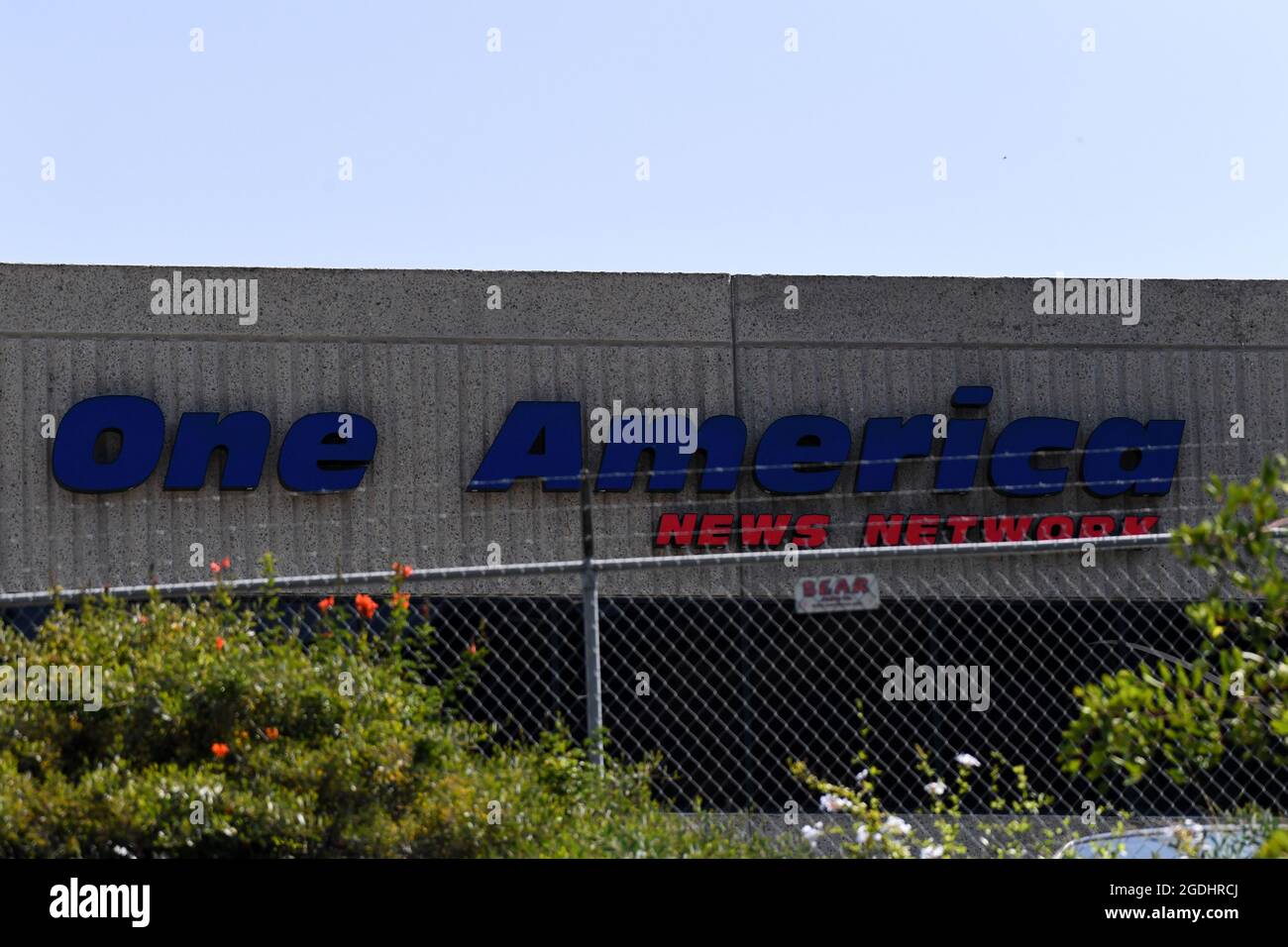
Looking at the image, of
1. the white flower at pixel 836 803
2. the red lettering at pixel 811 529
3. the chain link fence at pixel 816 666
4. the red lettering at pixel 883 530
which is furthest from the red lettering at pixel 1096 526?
the white flower at pixel 836 803

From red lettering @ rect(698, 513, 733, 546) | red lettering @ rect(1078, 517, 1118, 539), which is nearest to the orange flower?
red lettering @ rect(698, 513, 733, 546)

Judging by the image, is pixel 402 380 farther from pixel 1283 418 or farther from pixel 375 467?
pixel 1283 418

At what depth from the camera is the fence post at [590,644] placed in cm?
659

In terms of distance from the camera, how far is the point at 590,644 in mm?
6984

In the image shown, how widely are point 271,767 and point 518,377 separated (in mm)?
11714

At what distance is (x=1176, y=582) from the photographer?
709 inches

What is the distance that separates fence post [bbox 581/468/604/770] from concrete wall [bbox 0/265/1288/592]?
979cm

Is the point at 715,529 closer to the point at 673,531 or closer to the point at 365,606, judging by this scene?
the point at 673,531

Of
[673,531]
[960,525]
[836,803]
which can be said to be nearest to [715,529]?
[673,531]

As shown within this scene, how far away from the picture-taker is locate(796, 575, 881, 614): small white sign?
7.07m

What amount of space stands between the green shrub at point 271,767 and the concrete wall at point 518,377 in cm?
1019


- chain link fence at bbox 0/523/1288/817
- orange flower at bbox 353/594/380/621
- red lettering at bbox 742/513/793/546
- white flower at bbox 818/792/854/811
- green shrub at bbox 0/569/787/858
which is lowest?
chain link fence at bbox 0/523/1288/817

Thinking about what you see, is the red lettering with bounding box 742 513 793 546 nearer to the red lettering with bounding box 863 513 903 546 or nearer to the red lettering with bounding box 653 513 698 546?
the red lettering with bounding box 653 513 698 546
